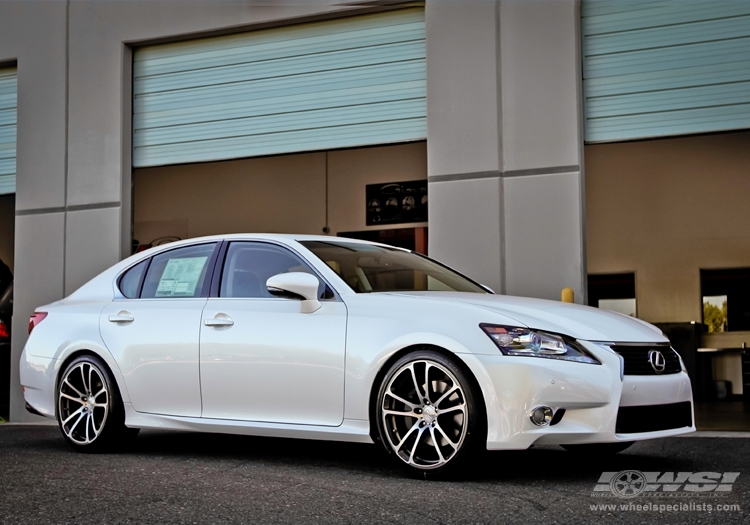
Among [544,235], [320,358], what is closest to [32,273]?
→ [544,235]

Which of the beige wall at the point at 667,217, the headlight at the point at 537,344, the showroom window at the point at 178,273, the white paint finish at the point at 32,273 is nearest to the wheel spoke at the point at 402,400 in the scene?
the headlight at the point at 537,344

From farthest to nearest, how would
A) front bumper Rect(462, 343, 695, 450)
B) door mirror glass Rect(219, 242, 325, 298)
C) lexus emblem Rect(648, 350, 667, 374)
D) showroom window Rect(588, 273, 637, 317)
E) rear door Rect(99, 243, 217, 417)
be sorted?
1. showroom window Rect(588, 273, 637, 317)
2. rear door Rect(99, 243, 217, 417)
3. door mirror glass Rect(219, 242, 325, 298)
4. lexus emblem Rect(648, 350, 667, 374)
5. front bumper Rect(462, 343, 695, 450)

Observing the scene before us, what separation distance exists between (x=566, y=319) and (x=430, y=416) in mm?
870

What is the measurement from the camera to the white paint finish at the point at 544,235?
886 cm

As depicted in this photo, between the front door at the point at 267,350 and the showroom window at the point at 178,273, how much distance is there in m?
0.23

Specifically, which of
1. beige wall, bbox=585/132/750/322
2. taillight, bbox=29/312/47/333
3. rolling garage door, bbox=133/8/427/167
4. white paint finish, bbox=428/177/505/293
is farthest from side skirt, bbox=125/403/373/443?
beige wall, bbox=585/132/750/322

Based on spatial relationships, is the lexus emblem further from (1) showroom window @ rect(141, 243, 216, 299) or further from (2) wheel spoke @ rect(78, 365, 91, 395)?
(2) wheel spoke @ rect(78, 365, 91, 395)

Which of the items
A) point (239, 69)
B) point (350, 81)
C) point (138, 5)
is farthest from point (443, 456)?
point (138, 5)

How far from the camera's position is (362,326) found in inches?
213

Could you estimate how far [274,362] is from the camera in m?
5.68

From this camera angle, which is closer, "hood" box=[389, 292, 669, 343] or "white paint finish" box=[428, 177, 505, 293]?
"hood" box=[389, 292, 669, 343]

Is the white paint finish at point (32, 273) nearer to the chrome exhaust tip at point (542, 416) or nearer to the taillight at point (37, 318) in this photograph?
the taillight at point (37, 318)

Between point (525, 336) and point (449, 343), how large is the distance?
0.39 m

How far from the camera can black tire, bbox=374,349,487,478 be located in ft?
16.0
